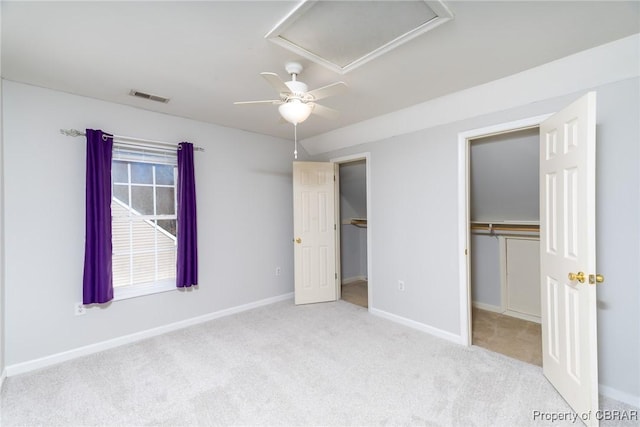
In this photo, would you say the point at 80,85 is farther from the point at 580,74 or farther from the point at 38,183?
the point at 580,74

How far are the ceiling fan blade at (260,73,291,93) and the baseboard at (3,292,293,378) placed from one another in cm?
285

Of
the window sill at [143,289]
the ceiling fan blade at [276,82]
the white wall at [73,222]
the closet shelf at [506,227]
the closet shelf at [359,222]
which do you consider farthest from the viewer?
the closet shelf at [359,222]

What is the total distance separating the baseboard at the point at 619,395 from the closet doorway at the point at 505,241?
65 centimetres

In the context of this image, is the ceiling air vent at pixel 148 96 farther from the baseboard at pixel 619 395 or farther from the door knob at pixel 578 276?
the baseboard at pixel 619 395

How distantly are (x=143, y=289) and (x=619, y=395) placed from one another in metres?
4.16

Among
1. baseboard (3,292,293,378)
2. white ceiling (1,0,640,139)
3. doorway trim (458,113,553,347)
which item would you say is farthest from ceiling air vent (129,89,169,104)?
doorway trim (458,113,553,347)

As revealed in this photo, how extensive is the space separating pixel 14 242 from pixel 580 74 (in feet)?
15.1

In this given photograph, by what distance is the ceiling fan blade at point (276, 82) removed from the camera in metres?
1.66

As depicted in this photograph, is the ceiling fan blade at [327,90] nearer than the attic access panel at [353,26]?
No

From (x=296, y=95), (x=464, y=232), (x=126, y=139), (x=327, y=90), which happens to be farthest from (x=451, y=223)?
(x=126, y=139)

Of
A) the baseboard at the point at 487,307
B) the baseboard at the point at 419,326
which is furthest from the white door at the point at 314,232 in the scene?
the baseboard at the point at 487,307

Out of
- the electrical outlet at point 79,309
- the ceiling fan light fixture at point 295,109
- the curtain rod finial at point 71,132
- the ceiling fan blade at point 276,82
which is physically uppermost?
the ceiling fan blade at point 276,82

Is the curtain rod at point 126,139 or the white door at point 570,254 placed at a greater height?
the curtain rod at point 126,139

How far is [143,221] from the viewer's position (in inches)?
124
